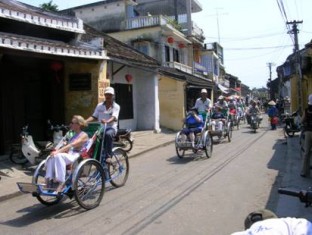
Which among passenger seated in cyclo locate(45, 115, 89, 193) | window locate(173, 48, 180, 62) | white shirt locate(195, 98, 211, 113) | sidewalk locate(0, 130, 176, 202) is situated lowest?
sidewalk locate(0, 130, 176, 202)

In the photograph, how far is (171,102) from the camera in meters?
24.4

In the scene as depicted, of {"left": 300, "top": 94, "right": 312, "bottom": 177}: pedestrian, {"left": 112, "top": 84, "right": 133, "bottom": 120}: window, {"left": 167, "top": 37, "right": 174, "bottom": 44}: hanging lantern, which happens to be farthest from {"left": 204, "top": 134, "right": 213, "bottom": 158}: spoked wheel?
{"left": 167, "top": 37, "right": 174, "bottom": 44}: hanging lantern

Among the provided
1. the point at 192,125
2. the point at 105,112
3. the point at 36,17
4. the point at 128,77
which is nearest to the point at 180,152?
the point at 192,125

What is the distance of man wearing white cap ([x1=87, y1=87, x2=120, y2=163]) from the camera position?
28.2 feet

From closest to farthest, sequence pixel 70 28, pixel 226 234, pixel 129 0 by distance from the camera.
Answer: pixel 226 234 → pixel 70 28 → pixel 129 0

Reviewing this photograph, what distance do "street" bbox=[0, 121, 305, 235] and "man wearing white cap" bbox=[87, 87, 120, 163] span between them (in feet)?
2.75

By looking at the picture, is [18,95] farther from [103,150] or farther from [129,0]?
[129,0]

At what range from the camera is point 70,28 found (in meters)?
13.5

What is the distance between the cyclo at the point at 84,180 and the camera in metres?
7.07

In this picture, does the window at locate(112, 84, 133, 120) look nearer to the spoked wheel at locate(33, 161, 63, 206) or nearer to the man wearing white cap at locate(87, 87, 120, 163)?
the man wearing white cap at locate(87, 87, 120, 163)

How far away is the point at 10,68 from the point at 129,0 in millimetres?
21082

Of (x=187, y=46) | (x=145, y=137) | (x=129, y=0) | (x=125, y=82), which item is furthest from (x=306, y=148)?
(x=187, y=46)

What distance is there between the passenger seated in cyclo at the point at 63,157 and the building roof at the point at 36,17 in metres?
4.60

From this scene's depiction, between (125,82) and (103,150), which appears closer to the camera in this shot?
(103,150)
